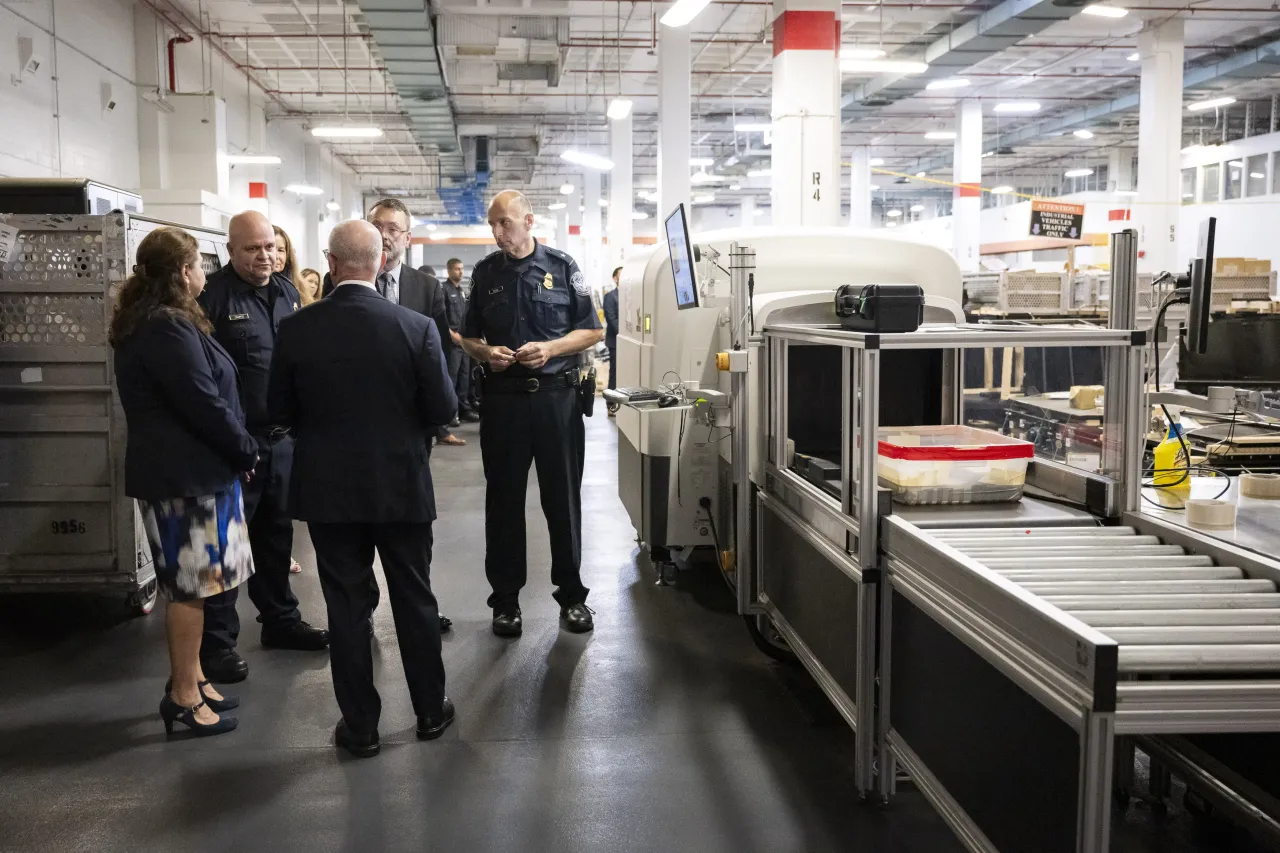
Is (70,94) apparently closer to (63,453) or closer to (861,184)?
(63,453)

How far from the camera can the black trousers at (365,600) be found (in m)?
2.72

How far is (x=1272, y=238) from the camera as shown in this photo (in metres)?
14.8

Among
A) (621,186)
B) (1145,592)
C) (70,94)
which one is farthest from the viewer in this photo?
(621,186)

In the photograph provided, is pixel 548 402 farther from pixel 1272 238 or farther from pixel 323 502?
pixel 1272 238

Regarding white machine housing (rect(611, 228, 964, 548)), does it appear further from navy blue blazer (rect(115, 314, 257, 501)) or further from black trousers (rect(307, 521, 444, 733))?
navy blue blazer (rect(115, 314, 257, 501))

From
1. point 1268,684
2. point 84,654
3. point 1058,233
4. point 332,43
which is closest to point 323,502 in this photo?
point 84,654

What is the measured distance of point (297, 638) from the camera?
3641mm

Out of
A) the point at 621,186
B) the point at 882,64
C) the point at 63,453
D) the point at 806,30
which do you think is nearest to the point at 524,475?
the point at 63,453

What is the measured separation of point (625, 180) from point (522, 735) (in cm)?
1303

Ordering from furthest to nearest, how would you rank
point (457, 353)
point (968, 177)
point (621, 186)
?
point (968, 177), point (621, 186), point (457, 353)

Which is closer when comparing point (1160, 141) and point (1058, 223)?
point (1058, 223)

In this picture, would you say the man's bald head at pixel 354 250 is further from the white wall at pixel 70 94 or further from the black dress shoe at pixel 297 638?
the white wall at pixel 70 94

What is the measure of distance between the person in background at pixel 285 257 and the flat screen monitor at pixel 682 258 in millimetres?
1358

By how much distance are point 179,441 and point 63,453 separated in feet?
4.53
